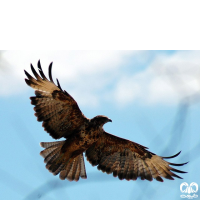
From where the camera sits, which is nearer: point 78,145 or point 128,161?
point 78,145

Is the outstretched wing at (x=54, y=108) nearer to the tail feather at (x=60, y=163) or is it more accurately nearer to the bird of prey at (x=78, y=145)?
the bird of prey at (x=78, y=145)

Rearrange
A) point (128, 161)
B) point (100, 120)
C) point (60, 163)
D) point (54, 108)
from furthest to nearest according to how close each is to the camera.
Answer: point (128, 161)
point (60, 163)
point (54, 108)
point (100, 120)

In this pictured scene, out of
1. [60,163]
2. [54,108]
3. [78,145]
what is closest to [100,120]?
[78,145]

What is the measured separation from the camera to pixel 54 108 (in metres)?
9.59

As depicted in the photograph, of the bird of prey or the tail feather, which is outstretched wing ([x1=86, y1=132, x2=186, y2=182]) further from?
the tail feather

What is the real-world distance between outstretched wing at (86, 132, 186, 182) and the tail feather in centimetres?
37

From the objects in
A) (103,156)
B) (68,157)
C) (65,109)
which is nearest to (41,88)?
(65,109)

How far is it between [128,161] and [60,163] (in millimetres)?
1874

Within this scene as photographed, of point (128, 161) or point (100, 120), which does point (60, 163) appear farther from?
point (128, 161)
